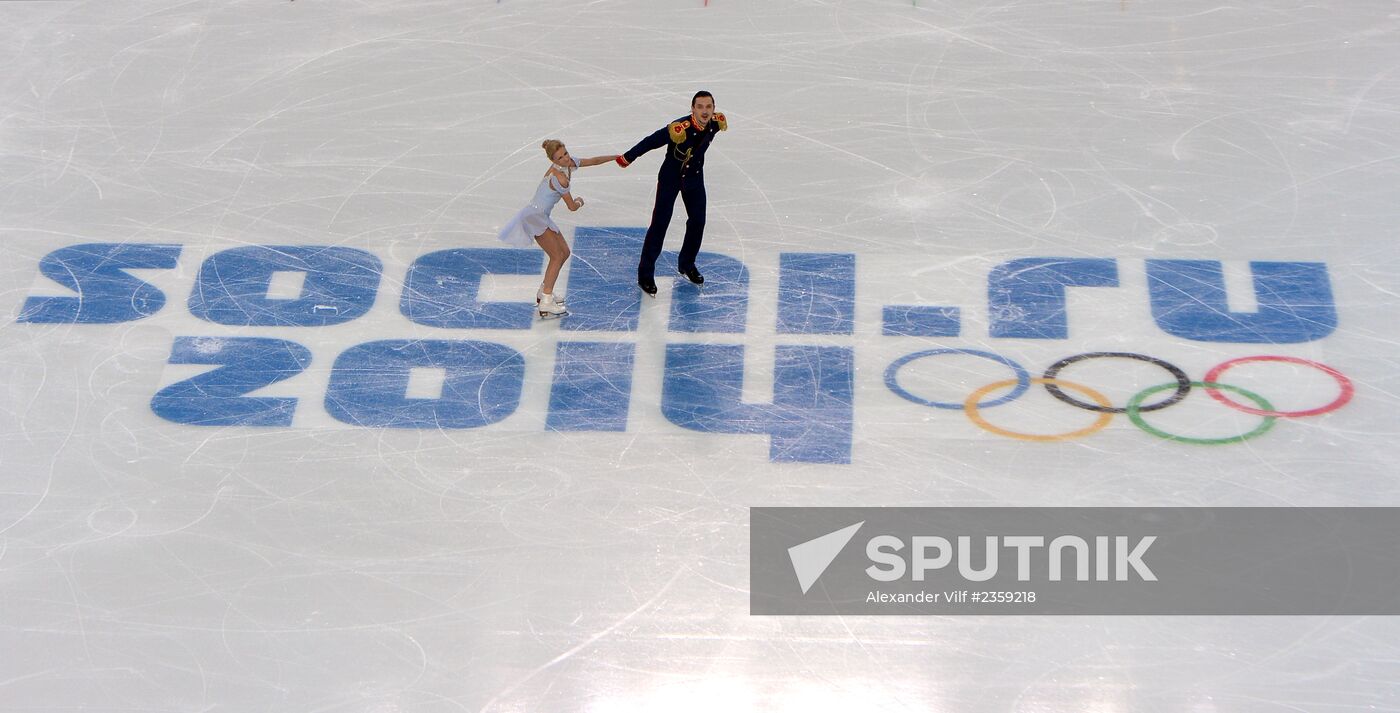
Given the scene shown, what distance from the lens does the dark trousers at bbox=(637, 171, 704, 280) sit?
436 inches

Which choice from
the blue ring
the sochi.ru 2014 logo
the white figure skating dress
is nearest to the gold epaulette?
the white figure skating dress

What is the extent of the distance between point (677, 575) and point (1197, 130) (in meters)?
5.41

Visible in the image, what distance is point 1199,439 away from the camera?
395 inches

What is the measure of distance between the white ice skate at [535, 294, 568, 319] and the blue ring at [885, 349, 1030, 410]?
2.05m

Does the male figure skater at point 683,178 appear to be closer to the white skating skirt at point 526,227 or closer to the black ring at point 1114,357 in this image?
the white skating skirt at point 526,227

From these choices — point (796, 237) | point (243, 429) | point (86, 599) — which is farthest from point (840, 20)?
point (86, 599)

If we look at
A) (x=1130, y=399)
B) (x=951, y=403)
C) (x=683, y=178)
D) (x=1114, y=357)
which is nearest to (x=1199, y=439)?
(x=1130, y=399)

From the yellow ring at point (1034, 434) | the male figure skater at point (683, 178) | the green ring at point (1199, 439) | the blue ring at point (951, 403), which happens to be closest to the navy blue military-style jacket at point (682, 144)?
the male figure skater at point (683, 178)

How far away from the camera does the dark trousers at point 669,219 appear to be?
36.3 ft

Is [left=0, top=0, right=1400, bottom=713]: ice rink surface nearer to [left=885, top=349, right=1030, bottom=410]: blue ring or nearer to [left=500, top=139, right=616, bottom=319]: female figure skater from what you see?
[left=885, top=349, right=1030, bottom=410]: blue ring

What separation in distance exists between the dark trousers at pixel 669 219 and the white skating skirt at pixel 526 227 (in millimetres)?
657

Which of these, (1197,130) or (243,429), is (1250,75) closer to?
(1197,130)

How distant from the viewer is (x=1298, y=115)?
493 inches

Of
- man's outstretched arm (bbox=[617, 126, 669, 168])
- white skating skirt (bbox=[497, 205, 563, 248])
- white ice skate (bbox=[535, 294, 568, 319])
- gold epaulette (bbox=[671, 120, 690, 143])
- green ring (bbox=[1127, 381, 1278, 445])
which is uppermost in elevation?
gold epaulette (bbox=[671, 120, 690, 143])
